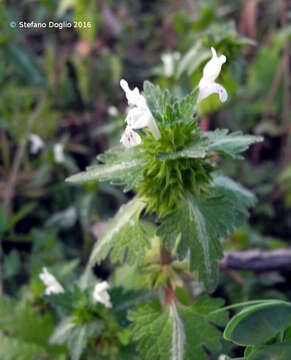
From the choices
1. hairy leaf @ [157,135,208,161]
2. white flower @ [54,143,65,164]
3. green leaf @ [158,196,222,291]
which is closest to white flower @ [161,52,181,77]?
white flower @ [54,143,65,164]

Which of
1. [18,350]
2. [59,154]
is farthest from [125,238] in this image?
[59,154]

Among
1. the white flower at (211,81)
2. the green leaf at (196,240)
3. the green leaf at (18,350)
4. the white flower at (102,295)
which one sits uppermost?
the white flower at (211,81)

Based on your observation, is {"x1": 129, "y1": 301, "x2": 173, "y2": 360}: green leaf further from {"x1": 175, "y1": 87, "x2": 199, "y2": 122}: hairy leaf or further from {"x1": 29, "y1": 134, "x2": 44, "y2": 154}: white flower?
{"x1": 29, "y1": 134, "x2": 44, "y2": 154}: white flower

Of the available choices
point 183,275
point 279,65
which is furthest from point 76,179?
point 279,65

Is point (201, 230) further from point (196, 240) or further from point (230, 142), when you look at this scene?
point (230, 142)

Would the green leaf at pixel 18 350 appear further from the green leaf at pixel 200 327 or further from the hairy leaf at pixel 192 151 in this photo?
the hairy leaf at pixel 192 151

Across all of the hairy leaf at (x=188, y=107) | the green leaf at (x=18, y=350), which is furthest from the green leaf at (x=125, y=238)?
the green leaf at (x=18, y=350)

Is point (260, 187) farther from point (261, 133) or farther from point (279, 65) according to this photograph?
point (279, 65)
